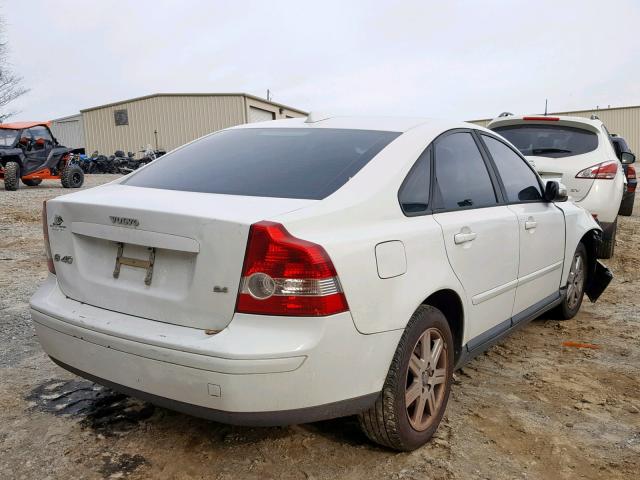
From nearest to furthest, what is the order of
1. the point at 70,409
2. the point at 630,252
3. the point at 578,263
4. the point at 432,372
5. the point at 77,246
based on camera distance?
the point at 77,246 < the point at 432,372 < the point at 70,409 < the point at 578,263 < the point at 630,252

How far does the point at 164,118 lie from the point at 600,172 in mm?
27764

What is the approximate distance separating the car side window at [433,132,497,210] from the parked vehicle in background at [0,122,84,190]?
47.9 feet

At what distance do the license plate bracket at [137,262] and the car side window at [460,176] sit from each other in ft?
4.35

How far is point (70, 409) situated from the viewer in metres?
3.05

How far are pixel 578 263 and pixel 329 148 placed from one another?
9.23 feet

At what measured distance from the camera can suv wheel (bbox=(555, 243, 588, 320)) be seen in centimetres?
459

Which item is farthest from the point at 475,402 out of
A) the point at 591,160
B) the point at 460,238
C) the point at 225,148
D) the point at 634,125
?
the point at 634,125

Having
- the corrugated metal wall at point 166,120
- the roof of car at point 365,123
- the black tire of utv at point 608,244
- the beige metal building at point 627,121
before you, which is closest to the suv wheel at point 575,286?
the roof of car at point 365,123

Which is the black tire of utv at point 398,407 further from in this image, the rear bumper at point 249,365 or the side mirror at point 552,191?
the side mirror at point 552,191

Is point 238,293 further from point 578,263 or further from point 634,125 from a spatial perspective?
point 634,125

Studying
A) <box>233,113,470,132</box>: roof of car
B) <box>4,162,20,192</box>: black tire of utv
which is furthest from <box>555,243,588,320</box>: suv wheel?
<box>4,162,20,192</box>: black tire of utv

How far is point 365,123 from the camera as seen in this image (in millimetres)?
3146

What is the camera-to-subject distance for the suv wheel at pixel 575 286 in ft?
15.0

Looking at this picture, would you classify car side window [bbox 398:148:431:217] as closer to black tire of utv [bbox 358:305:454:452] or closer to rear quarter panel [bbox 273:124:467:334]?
rear quarter panel [bbox 273:124:467:334]
